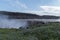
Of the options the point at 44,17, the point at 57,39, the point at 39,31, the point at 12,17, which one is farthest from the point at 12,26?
the point at 57,39

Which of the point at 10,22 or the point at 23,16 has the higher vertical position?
the point at 23,16

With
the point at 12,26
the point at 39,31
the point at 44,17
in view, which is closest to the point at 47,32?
the point at 39,31

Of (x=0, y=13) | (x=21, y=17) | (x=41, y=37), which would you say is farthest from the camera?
(x=21, y=17)

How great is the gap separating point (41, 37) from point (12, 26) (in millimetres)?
3072

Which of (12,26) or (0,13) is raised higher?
(0,13)

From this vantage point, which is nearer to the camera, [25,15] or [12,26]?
[12,26]

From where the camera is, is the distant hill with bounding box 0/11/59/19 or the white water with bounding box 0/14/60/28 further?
the distant hill with bounding box 0/11/59/19

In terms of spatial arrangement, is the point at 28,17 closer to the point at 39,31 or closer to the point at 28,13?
the point at 28,13

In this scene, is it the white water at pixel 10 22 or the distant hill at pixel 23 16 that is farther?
the distant hill at pixel 23 16

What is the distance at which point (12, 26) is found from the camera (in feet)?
27.1

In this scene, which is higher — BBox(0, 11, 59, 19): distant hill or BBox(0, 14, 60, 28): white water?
BBox(0, 11, 59, 19): distant hill

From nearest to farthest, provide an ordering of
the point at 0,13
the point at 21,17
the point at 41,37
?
the point at 41,37, the point at 0,13, the point at 21,17

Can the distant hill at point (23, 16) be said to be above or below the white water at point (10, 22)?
above

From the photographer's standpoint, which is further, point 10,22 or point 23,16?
point 23,16
